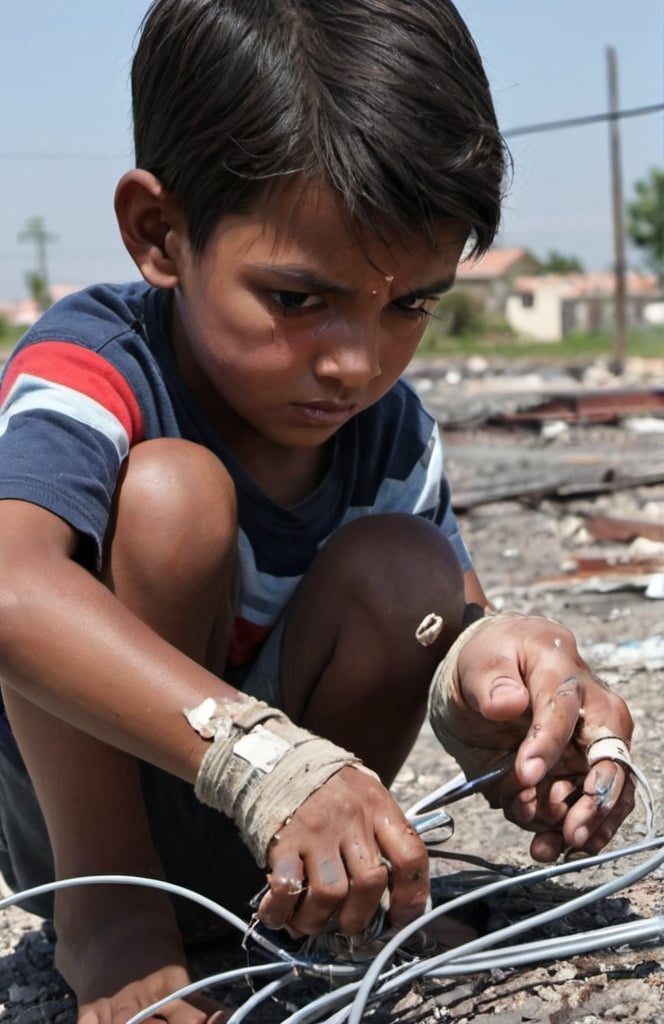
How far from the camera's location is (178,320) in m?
1.86

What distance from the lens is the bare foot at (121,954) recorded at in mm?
1545

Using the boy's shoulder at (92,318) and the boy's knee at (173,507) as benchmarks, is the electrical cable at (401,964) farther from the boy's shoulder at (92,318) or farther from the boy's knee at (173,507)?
the boy's shoulder at (92,318)

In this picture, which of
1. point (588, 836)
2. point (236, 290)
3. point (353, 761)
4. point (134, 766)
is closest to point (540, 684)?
point (588, 836)

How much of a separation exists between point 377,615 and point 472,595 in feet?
1.00

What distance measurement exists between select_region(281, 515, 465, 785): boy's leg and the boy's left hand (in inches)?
3.7

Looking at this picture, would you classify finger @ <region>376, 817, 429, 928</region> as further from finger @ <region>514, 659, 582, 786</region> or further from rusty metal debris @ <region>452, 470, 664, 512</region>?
rusty metal debris @ <region>452, 470, 664, 512</region>

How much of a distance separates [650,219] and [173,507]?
59534 millimetres

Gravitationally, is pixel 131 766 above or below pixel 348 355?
below

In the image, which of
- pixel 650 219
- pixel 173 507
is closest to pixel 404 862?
pixel 173 507

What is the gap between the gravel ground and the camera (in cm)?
151

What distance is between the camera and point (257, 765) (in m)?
1.38

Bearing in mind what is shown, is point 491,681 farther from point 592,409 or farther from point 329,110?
point 592,409

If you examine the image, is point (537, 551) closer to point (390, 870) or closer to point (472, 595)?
point (472, 595)

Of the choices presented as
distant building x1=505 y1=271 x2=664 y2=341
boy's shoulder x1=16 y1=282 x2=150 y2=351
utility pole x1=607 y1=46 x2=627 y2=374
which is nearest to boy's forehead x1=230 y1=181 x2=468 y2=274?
boy's shoulder x1=16 y1=282 x2=150 y2=351
